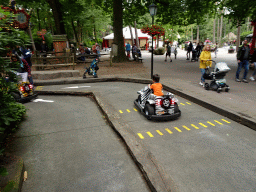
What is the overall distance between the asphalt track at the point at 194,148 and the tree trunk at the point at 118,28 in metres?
13.8

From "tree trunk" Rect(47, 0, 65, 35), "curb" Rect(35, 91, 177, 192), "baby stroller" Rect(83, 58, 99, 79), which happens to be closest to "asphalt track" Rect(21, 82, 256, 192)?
"curb" Rect(35, 91, 177, 192)

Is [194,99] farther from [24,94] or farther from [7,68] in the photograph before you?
[24,94]

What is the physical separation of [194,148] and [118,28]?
56.8 ft

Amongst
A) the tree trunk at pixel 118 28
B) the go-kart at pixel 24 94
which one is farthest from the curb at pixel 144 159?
the tree trunk at pixel 118 28

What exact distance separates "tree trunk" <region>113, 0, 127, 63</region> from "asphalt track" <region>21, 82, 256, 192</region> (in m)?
13.8

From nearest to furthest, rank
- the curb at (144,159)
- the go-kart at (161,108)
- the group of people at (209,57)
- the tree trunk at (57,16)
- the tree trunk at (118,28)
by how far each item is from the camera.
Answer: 1. the curb at (144,159)
2. the go-kart at (161,108)
3. the group of people at (209,57)
4. the tree trunk at (118,28)
5. the tree trunk at (57,16)

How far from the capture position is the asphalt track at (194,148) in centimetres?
337

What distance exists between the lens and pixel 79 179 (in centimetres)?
359

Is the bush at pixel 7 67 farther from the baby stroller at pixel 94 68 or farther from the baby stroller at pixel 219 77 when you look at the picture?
the baby stroller at pixel 94 68

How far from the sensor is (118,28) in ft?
64.7

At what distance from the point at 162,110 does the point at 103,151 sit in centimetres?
231

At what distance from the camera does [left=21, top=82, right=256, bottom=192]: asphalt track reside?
337 cm

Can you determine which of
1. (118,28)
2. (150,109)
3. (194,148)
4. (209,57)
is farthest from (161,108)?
(118,28)

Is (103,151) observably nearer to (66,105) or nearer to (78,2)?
(66,105)
